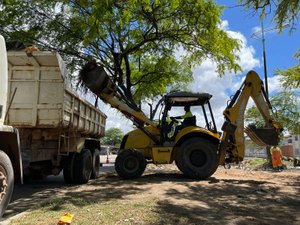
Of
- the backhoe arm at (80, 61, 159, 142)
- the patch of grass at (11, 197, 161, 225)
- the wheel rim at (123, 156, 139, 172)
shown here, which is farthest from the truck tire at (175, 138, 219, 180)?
the patch of grass at (11, 197, 161, 225)

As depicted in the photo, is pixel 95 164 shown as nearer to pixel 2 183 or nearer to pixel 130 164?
pixel 130 164

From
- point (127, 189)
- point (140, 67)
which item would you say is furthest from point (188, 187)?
point (140, 67)

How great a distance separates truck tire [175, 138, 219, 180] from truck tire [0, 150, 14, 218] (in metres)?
7.20

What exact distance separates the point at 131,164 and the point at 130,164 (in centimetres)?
3

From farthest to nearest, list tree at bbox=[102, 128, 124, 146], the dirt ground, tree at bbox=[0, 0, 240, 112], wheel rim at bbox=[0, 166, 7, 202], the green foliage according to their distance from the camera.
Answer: tree at bbox=[102, 128, 124, 146], the green foliage, tree at bbox=[0, 0, 240, 112], the dirt ground, wheel rim at bbox=[0, 166, 7, 202]

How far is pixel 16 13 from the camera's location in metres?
20.1

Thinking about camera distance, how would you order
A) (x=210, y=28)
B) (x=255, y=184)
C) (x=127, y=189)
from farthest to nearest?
(x=210, y=28), (x=255, y=184), (x=127, y=189)

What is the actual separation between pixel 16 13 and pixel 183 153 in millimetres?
12099

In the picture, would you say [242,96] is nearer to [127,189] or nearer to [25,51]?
[127,189]

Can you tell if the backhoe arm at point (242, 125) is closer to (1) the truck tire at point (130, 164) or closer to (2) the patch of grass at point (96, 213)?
(1) the truck tire at point (130, 164)

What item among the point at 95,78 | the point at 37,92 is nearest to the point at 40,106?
the point at 37,92

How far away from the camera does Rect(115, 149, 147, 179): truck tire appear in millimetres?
13016

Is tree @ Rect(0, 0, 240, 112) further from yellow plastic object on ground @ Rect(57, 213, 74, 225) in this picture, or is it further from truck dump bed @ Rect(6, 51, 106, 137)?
yellow plastic object on ground @ Rect(57, 213, 74, 225)

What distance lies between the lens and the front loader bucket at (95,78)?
12930mm
